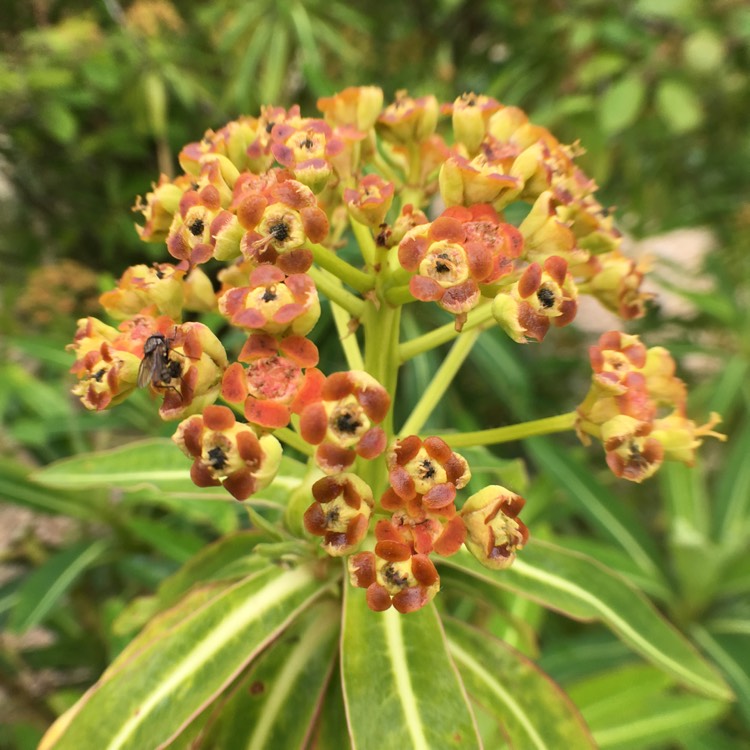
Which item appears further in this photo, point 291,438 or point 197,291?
point 197,291

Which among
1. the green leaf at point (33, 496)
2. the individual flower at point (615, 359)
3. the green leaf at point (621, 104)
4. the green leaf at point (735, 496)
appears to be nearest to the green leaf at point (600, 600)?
the individual flower at point (615, 359)

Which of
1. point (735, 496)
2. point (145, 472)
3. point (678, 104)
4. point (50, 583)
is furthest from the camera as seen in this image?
point (678, 104)

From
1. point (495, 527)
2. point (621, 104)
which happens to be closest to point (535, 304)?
point (495, 527)

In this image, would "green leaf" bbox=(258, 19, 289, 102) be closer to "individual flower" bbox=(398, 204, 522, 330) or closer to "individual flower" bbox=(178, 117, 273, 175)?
"individual flower" bbox=(178, 117, 273, 175)

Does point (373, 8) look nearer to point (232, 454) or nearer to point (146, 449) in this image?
point (146, 449)

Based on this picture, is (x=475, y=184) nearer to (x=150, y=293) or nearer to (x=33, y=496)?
(x=150, y=293)

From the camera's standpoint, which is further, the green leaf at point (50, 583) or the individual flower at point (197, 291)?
the green leaf at point (50, 583)

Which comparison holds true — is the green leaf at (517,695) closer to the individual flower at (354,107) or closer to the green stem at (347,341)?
the green stem at (347,341)
